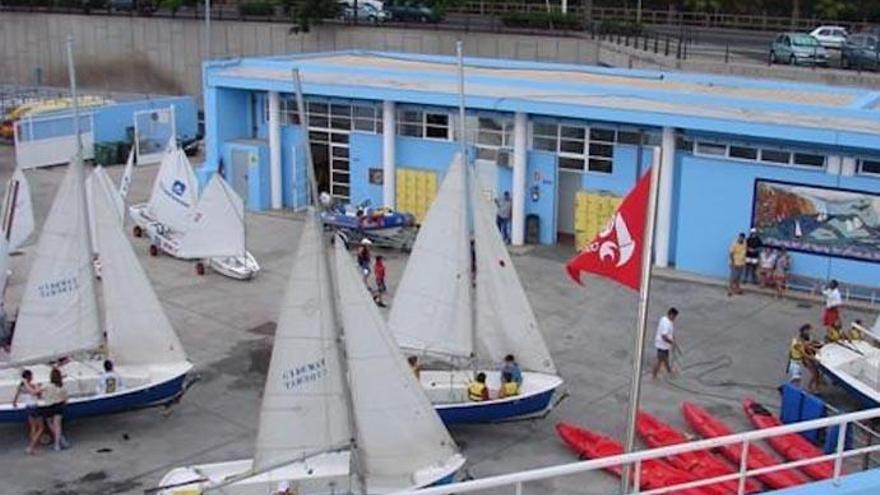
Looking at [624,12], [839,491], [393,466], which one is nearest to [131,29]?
[624,12]

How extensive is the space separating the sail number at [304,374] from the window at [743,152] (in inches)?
670

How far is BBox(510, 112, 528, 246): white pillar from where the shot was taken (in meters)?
33.2

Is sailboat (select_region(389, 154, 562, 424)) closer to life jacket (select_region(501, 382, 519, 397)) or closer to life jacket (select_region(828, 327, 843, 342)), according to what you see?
life jacket (select_region(501, 382, 519, 397))

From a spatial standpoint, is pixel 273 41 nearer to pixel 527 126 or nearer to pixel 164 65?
pixel 164 65

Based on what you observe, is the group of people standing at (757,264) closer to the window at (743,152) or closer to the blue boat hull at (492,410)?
the window at (743,152)

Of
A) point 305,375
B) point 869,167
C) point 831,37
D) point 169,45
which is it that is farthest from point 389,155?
point 169,45

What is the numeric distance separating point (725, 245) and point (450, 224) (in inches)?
497

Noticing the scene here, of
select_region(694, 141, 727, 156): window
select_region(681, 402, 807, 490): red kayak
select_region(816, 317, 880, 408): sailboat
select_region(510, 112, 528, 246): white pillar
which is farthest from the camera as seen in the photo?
select_region(510, 112, 528, 246): white pillar

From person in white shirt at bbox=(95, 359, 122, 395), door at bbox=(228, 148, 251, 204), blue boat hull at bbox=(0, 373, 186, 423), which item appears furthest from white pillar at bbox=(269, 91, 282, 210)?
person in white shirt at bbox=(95, 359, 122, 395)

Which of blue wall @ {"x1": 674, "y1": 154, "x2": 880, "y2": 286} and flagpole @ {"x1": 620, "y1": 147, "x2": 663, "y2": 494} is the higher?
flagpole @ {"x1": 620, "y1": 147, "x2": 663, "y2": 494}

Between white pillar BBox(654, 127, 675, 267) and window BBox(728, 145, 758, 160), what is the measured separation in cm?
154

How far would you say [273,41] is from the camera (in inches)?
2441

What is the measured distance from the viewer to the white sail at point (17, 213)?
1069 inches

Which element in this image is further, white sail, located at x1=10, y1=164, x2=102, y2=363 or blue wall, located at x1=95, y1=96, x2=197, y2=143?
blue wall, located at x1=95, y1=96, x2=197, y2=143
